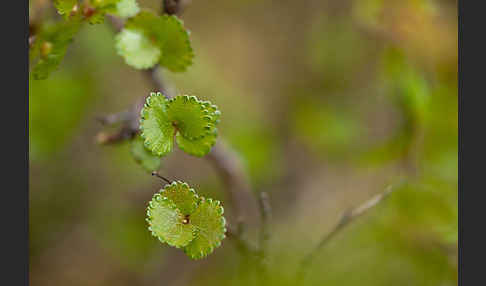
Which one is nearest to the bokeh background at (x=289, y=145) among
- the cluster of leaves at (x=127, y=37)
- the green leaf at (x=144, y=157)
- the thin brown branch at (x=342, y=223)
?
the thin brown branch at (x=342, y=223)

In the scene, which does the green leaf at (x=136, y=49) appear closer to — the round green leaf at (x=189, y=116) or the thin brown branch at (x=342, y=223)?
the round green leaf at (x=189, y=116)

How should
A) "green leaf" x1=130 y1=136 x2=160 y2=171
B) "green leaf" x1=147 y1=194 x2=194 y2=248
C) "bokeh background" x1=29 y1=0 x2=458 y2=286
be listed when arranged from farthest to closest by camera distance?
"bokeh background" x1=29 y1=0 x2=458 y2=286
"green leaf" x1=130 y1=136 x2=160 y2=171
"green leaf" x1=147 y1=194 x2=194 y2=248

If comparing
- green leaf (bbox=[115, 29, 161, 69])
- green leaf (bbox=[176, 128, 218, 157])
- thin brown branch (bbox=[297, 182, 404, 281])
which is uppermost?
green leaf (bbox=[115, 29, 161, 69])

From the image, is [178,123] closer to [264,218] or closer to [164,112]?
[164,112]

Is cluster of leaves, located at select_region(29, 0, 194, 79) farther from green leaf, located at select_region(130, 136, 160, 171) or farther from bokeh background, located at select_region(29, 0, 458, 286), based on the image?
bokeh background, located at select_region(29, 0, 458, 286)

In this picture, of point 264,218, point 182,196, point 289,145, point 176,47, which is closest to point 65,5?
point 176,47

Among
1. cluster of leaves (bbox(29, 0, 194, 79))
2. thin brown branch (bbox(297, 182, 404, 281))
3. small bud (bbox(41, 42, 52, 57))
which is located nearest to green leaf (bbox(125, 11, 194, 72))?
cluster of leaves (bbox(29, 0, 194, 79))

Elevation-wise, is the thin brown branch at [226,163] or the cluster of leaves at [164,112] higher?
the cluster of leaves at [164,112]

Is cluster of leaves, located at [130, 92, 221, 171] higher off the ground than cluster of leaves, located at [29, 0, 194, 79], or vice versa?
cluster of leaves, located at [29, 0, 194, 79]
